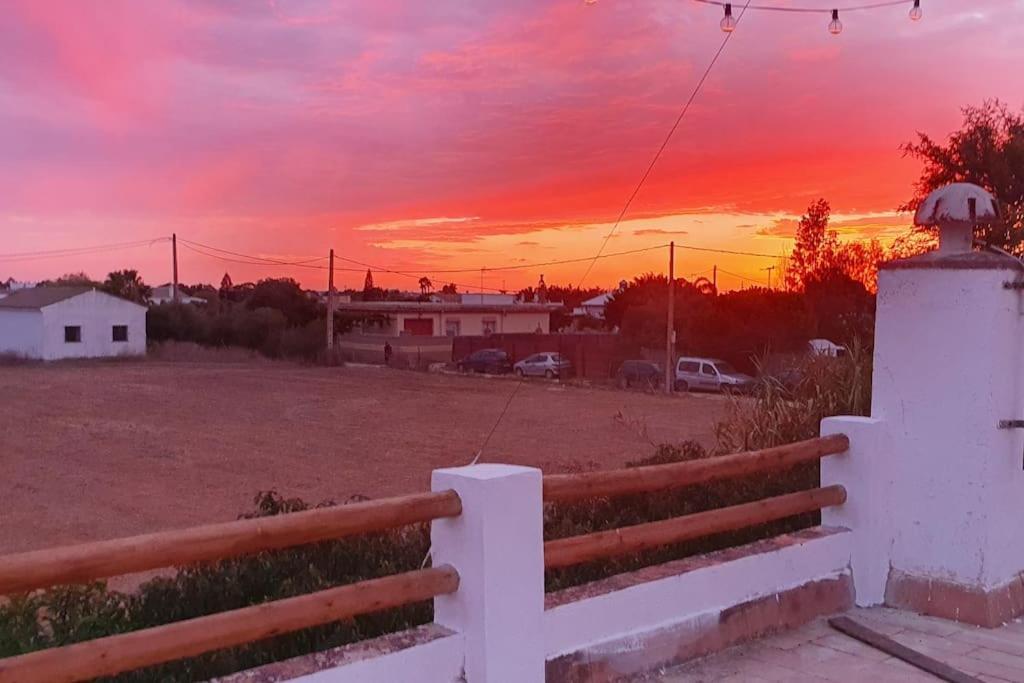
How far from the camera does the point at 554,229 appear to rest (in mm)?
14539

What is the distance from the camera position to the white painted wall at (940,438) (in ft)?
18.4

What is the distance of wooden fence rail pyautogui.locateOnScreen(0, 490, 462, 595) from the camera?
303 centimetres

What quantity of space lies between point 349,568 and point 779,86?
25.4 ft

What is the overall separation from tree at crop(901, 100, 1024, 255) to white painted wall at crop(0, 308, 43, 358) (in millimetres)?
47409

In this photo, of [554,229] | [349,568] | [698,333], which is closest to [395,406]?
[698,333]

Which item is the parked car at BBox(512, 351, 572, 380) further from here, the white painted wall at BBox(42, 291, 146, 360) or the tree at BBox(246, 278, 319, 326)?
the tree at BBox(246, 278, 319, 326)

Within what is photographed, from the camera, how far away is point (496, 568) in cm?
402

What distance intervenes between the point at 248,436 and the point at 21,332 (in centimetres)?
3281

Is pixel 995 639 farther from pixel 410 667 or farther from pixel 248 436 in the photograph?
pixel 248 436

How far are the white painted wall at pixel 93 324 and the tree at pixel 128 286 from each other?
25.2ft

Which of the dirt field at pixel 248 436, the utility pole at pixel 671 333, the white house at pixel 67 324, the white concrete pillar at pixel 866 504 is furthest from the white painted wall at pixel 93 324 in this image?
the white concrete pillar at pixel 866 504

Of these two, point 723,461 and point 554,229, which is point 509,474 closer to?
point 723,461

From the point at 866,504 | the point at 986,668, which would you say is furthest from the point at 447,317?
the point at 986,668

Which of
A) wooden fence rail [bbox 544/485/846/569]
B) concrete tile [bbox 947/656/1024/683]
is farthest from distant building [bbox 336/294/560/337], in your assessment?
concrete tile [bbox 947/656/1024/683]
